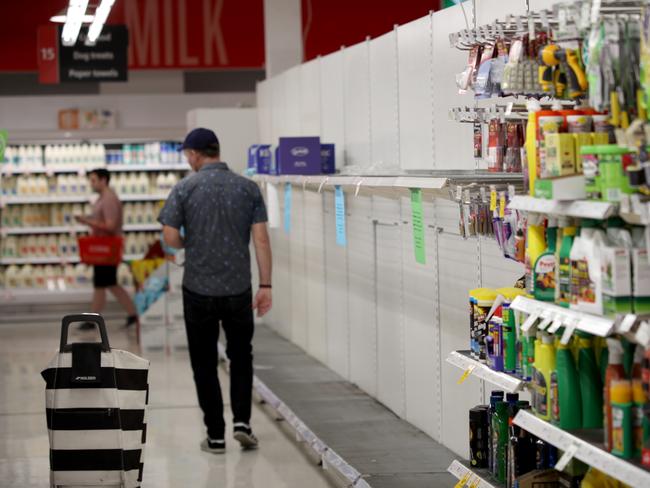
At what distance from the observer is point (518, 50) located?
381 centimetres

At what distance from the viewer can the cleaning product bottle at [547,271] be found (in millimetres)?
3600

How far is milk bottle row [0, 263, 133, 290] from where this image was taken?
13742mm

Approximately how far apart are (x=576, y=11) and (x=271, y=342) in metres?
7.14

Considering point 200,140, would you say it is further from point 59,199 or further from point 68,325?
point 59,199

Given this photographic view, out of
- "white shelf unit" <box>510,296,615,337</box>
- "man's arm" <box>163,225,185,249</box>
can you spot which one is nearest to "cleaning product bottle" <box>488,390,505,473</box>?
"white shelf unit" <box>510,296,615,337</box>

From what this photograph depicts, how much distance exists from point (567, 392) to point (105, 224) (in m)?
9.16

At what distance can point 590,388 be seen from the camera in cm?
350

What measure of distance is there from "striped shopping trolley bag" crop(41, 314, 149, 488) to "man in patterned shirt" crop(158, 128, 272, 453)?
137 centimetres

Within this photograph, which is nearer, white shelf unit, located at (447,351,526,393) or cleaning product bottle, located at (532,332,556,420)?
cleaning product bottle, located at (532,332,556,420)

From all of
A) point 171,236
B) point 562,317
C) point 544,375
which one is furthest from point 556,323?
point 171,236

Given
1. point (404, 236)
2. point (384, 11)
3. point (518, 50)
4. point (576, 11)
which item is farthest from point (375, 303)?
point (384, 11)

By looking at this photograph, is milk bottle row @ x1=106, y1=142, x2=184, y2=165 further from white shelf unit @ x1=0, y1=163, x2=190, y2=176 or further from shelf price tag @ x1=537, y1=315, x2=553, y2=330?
shelf price tag @ x1=537, y1=315, x2=553, y2=330

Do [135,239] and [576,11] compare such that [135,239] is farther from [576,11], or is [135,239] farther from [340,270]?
[576,11]

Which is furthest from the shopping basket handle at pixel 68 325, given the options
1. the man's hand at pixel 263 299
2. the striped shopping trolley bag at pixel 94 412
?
the man's hand at pixel 263 299
